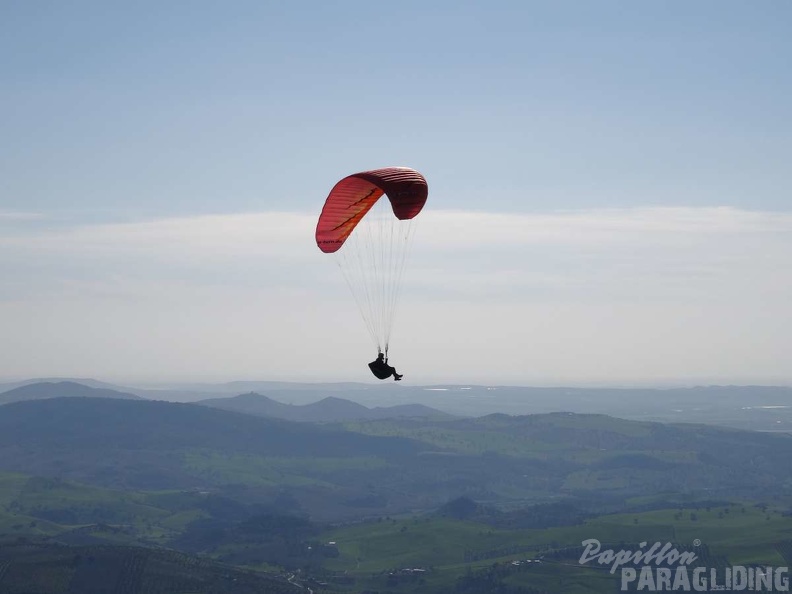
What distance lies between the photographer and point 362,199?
75188 mm

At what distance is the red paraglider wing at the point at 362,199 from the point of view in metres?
68.6

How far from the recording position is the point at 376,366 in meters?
67.6

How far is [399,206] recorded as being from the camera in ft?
226

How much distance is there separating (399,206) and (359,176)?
12.0 ft

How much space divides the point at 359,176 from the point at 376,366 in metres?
13.2

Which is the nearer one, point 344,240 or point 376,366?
point 376,366

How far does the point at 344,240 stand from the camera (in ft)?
247

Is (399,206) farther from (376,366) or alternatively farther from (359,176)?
(376,366)

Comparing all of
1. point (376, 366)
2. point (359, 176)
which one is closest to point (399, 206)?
point (359, 176)

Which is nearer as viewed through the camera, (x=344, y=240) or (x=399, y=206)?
(x=399, y=206)

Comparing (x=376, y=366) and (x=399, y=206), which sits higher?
(x=399, y=206)

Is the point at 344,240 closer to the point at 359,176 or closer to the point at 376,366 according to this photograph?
the point at 359,176

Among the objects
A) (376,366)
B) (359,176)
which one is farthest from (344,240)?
(376,366)

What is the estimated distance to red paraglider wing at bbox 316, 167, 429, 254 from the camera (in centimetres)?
6862
